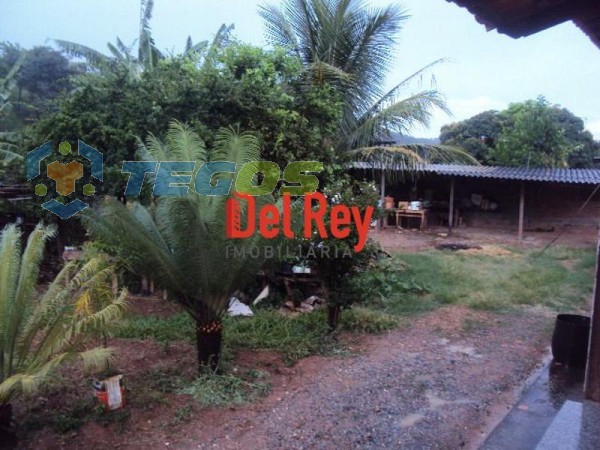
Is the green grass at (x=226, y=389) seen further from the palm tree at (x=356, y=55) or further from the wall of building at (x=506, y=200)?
the wall of building at (x=506, y=200)

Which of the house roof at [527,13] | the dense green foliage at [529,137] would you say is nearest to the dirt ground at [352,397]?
the house roof at [527,13]

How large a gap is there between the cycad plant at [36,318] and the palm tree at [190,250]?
1.84 ft

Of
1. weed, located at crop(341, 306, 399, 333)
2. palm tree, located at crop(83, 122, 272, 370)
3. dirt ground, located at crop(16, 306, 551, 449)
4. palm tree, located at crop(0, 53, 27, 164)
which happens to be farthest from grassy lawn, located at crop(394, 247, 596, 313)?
palm tree, located at crop(0, 53, 27, 164)

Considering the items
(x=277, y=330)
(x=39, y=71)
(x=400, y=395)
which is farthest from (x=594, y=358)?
(x=39, y=71)

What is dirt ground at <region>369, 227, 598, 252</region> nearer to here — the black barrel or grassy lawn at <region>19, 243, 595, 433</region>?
grassy lawn at <region>19, 243, 595, 433</region>

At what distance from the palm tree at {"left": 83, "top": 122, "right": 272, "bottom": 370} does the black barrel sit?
3.53m

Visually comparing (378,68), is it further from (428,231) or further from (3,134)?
(3,134)

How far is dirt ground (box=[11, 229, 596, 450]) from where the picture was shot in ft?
12.6

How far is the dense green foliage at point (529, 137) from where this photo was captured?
17.4 m

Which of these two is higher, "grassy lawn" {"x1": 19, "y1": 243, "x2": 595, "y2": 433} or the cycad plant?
the cycad plant

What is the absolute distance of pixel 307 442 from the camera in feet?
12.5

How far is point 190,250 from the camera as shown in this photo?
185 inches

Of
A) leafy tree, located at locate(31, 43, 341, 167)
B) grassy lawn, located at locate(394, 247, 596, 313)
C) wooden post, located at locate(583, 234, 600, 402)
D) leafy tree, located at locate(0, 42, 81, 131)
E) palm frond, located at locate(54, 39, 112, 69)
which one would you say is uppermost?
leafy tree, located at locate(0, 42, 81, 131)

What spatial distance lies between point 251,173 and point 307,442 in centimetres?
296
